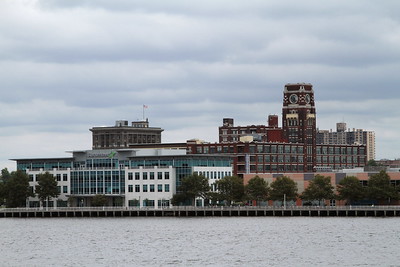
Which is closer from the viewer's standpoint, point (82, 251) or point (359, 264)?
point (359, 264)

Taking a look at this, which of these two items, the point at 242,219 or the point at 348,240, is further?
the point at 242,219

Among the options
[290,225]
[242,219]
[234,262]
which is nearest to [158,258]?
[234,262]

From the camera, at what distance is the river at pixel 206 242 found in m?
117

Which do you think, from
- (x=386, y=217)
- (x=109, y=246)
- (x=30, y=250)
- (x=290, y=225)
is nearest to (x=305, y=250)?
(x=109, y=246)

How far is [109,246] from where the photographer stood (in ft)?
452

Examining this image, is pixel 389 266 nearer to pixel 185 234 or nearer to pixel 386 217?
pixel 185 234

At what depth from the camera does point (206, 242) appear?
140625mm

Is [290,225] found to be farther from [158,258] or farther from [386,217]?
[158,258]


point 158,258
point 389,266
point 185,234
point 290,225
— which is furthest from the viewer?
point 290,225

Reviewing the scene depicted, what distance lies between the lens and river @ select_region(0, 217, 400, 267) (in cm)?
11744

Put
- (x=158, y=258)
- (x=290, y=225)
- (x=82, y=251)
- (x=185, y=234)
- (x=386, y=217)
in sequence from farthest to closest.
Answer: (x=386, y=217), (x=290, y=225), (x=185, y=234), (x=82, y=251), (x=158, y=258)

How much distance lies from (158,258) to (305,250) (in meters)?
18.9

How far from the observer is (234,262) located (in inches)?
4515

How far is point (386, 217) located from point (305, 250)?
228ft
